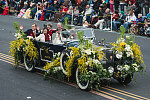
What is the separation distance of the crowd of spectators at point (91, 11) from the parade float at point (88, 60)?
11335 mm

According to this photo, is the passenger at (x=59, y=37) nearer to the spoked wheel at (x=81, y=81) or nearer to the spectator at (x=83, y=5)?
the spoked wheel at (x=81, y=81)

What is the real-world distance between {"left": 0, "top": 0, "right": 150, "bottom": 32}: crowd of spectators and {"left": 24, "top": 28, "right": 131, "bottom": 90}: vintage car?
10608 millimetres

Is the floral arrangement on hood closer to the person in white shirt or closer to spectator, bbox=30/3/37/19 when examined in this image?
the person in white shirt

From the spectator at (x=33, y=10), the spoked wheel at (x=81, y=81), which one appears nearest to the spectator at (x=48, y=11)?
the spectator at (x=33, y=10)

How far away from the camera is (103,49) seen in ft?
39.0

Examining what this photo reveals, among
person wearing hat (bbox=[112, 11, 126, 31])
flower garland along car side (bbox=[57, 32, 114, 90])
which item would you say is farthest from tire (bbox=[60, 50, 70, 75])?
person wearing hat (bbox=[112, 11, 126, 31])

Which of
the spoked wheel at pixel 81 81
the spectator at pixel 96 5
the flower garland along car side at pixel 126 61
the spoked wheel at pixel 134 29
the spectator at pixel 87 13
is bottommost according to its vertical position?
the spoked wheel at pixel 81 81

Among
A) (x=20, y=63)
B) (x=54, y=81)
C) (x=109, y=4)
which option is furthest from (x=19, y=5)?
(x=54, y=81)

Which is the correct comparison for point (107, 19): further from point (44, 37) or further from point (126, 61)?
point (126, 61)

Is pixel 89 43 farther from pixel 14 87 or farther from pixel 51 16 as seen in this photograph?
pixel 51 16

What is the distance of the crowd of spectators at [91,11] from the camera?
978 inches

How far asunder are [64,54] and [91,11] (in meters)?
15.5

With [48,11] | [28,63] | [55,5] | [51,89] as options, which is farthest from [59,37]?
[48,11]

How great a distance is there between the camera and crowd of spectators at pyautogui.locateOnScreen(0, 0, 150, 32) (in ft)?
81.5
